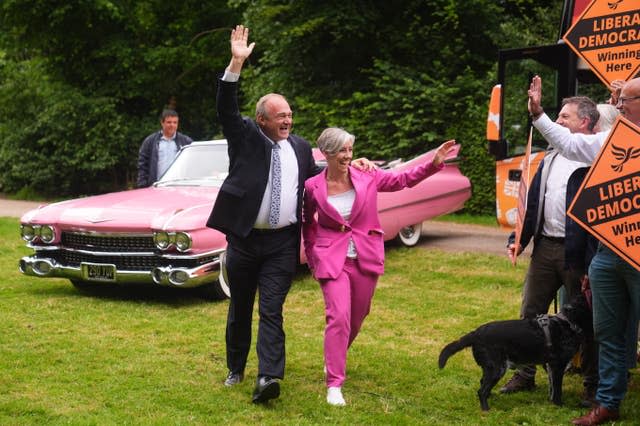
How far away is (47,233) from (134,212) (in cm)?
96

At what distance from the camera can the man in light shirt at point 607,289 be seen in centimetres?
459

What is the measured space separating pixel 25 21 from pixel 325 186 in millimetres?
19592

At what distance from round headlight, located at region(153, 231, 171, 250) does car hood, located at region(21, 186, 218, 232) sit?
7 centimetres

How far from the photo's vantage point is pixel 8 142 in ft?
75.7

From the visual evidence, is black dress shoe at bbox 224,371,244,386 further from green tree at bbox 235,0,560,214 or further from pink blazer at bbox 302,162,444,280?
green tree at bbox 235,0,560,214

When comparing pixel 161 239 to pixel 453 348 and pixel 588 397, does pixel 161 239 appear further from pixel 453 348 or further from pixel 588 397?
pixel 588 397

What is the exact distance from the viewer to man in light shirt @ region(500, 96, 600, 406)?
5129 mm

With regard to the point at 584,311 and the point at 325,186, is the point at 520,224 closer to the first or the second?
the point at 584,311

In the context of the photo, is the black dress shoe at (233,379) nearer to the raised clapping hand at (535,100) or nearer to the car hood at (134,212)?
the car hood at (134,212)

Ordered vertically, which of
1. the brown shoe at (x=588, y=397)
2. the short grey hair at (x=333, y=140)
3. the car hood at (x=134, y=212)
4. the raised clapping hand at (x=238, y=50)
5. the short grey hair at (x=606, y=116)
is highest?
the raised clapping hand at (x=238, y=50)

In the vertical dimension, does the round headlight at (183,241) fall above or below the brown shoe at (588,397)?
above

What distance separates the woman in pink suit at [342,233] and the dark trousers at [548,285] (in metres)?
0.92

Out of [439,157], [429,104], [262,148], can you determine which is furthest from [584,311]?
[429,104]

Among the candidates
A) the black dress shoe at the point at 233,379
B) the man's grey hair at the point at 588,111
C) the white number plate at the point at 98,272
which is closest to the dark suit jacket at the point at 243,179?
the black dress shoe at the point at 233,379
